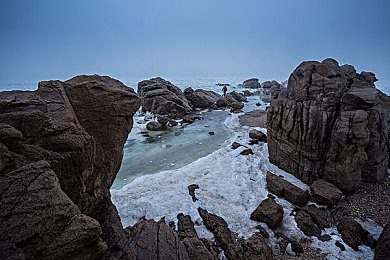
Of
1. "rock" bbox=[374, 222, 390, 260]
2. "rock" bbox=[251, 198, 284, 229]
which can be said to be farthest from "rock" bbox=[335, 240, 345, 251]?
"rock" bbox=[251, 198, 284, 229]

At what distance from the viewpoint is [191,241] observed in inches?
196

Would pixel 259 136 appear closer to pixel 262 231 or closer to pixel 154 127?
pixel 262 231

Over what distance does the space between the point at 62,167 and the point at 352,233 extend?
7763mm

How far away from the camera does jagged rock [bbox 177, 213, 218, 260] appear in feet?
13.4

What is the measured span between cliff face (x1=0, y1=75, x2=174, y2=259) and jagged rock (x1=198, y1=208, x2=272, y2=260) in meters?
2.90

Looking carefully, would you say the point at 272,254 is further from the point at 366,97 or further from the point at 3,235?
the point at 366,97

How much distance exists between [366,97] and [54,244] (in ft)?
33.5

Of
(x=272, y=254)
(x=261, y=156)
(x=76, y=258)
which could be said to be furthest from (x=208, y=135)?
(x=76, y=258)

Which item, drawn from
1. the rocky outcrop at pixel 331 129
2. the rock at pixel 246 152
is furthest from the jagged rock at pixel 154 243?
the rock at pixel 246 152

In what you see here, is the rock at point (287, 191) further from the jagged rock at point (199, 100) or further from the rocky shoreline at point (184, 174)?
the jagged rock at point (199, 100)

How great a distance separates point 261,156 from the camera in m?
11.5

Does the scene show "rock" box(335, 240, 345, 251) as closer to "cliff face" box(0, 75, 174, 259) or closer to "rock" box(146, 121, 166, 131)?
Answer: "cliff face" box(0, 75, 174, 259)

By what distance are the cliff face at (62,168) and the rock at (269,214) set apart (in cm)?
455

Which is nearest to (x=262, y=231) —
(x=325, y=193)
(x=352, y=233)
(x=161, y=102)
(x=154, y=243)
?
(x=352, y=233)
